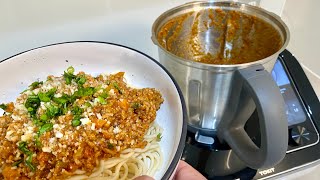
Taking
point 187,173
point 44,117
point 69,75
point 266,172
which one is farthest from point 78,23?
point 266,172

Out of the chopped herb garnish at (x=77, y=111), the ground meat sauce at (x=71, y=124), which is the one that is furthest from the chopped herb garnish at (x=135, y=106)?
the chopped herb garnish at (x=77, y=111)

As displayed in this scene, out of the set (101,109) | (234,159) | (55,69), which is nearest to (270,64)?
(234,159)

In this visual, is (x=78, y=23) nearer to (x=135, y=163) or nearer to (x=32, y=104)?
(x=32, y=104)

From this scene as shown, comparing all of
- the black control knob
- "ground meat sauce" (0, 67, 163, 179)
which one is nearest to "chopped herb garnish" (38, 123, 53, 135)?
"ground meat sauce" (0, 67, 163, 179)

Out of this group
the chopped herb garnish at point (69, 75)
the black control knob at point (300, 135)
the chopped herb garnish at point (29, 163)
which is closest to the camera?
the chopped herb garnish at point (29, 163)

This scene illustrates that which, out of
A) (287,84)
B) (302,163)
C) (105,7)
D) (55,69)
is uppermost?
(105,7)

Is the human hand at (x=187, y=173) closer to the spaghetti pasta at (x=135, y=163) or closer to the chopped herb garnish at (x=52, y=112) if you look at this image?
the spaghetti pasta at (x=135, y=163)

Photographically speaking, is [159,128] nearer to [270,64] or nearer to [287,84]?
[270,64]
